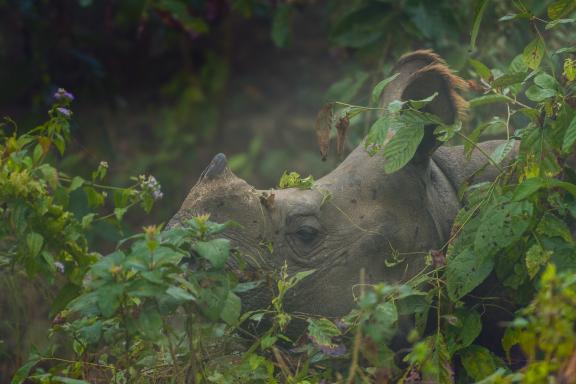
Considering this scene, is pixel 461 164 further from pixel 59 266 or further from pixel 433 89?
pixel 59 266

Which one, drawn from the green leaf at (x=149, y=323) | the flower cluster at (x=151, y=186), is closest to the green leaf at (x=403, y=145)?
the flower cluster at (x=151, y=186)

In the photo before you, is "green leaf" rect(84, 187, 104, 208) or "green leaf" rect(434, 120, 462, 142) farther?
"green leaf" rect(84, 187, 104, 208)

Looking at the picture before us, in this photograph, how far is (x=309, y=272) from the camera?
3.26 m

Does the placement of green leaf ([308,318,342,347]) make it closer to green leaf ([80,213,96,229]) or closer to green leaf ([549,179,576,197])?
green leaf ([549,179,576,197])

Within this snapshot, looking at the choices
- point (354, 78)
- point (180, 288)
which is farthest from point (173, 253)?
point (354, 78)

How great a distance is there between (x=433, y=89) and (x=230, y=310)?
1.19 m

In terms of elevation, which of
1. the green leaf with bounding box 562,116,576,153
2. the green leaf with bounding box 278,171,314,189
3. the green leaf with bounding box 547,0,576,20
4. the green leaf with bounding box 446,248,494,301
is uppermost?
the green leaf with bounding box 547,0,576,20

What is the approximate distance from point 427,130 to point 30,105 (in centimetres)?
511

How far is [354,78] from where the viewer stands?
5816 millimetres

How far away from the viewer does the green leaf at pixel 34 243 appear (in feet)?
11.4

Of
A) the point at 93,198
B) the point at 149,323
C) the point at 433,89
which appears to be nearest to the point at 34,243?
the point at 93,198

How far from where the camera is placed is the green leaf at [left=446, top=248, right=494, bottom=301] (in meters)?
3.16

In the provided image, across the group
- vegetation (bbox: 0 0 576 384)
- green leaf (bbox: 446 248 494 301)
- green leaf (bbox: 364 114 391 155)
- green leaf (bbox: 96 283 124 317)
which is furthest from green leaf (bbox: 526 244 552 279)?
green leaf (bbox: 96 283 124 317)

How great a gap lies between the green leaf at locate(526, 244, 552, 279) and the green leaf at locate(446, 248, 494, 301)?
12 centimetres
